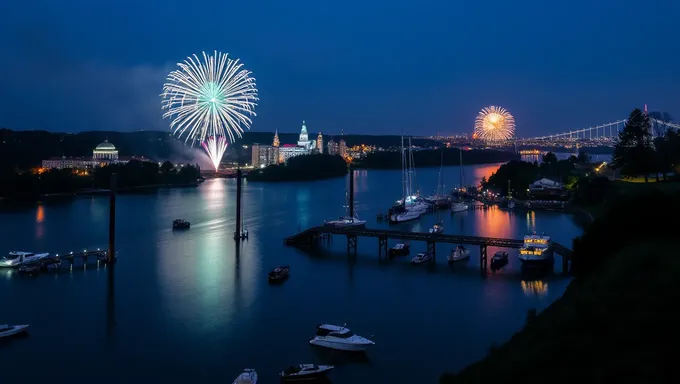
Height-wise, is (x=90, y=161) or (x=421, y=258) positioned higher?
(x=90, y=161)

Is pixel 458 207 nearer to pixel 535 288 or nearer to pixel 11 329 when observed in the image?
pixel 535 288

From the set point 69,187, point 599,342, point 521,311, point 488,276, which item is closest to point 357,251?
point 488,276

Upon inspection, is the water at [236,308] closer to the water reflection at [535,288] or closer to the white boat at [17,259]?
the water reflection at [535,288]

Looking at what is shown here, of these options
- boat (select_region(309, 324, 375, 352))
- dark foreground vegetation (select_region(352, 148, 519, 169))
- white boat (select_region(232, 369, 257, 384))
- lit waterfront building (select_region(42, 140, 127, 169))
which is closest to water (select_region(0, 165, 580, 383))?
boat (select_region(309, 324, 375, 352))

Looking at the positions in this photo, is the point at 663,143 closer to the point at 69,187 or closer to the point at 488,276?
the point at 488,276

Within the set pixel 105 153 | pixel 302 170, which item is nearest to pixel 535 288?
pixel 302 170

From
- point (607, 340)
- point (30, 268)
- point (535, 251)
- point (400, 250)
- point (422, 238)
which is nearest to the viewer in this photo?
point (607, 340)

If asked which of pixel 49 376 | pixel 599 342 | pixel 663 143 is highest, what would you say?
pixel 663 143
